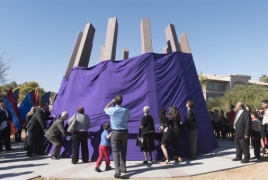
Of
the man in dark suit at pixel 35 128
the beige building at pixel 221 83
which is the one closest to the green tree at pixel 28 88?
the beige building at pixel 221 83

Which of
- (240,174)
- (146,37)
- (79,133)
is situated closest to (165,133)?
(240,174)

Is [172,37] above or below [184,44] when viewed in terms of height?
above

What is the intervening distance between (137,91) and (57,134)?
3.04 m

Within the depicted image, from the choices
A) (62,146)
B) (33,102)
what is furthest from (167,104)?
(33,102)

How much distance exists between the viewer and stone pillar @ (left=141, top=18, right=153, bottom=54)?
9.05 m

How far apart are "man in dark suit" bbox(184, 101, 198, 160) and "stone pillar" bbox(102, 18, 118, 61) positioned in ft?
11.0

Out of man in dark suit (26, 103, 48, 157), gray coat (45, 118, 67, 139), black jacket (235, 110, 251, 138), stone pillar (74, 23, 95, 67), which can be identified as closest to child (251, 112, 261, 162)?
black jacket (235, 110, 251, 138)

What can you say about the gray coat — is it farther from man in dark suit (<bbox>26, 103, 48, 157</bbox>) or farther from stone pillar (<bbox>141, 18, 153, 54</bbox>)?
stone pillar (<bbox>141, 18, 153, 54</bbox>)

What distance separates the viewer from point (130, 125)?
8234 millimetres

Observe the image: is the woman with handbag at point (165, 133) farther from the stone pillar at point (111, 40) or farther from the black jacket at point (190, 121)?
the stone pillar at point (111, 40)

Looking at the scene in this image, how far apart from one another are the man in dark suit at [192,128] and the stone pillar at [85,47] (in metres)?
4.80

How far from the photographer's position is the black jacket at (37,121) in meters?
9.02

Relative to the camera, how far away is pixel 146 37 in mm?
9195

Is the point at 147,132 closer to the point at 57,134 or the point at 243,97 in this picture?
the point at 57,134
